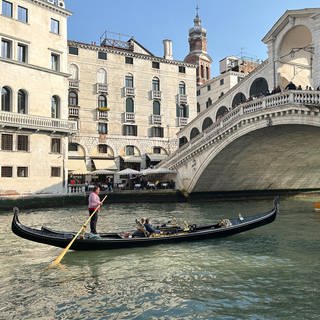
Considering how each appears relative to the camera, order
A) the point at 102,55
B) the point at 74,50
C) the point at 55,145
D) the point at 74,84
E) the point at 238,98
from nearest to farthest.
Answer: the point at 55,145
the point at 238,98
the point at 74,84
the point at 74,50
the point at 102,55

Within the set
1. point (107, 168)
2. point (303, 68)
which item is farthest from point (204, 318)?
point (107, 168)

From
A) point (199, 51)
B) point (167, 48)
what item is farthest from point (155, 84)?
point (199, 51)

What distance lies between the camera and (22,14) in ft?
65.4

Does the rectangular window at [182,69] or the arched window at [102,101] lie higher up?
the rectangular window at [182,69]

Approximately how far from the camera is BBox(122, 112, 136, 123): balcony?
86.5 feet

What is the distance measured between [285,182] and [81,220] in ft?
49.7

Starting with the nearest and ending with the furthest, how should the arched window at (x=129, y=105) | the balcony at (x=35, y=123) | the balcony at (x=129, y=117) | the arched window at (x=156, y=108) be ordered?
the balcony at (x=35, y=123), the balcony at (x=129, y=117), the arched window at (x=129, y=105), the arched window at (x=156, y=108)

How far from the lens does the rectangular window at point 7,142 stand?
731 inches

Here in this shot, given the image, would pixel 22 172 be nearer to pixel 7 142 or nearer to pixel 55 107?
pixel 7 142

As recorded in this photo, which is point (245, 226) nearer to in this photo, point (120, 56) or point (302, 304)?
point (302, 304)

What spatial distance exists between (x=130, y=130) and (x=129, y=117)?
83 centimetres

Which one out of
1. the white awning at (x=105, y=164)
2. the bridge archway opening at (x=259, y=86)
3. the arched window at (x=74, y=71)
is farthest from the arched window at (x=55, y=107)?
the bridge archway opening at (x=259, y=86)

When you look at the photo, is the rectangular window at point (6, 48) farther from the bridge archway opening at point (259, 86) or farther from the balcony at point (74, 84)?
the bridge archway opening at point (259, 86)

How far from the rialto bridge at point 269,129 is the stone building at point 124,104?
316cm
